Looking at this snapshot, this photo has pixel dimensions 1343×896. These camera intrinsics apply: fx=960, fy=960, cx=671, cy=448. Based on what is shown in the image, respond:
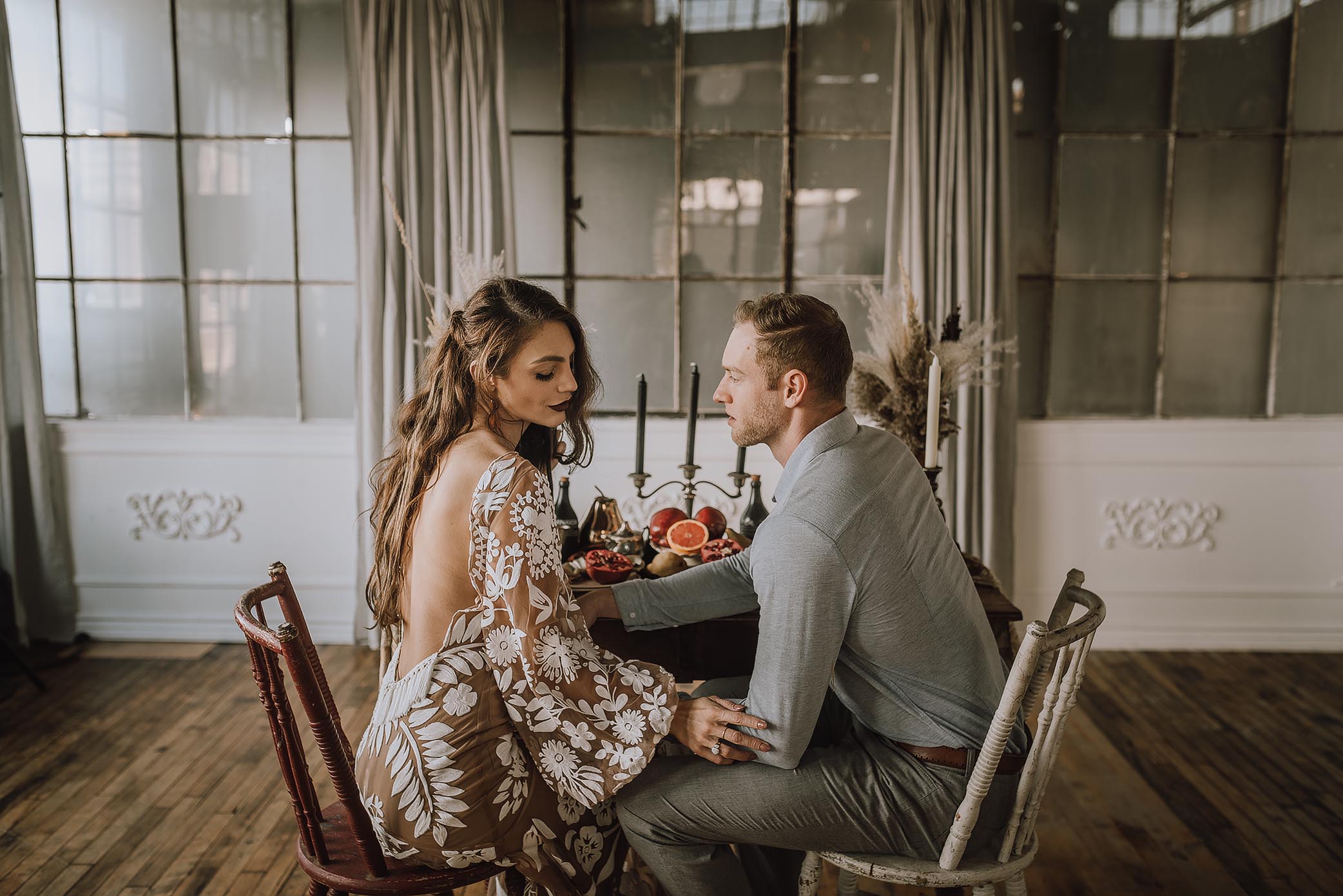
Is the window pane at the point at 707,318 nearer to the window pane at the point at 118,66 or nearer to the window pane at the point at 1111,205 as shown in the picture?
the window pane at the point at 1111,205

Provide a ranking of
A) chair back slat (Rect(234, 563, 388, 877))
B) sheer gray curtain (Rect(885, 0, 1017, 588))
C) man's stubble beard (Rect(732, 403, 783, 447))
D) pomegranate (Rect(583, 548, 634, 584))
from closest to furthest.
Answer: chair back slat (Rect(234, 563, 388, 877)), man's stubble beard (Rect(732, 403, 783, 447)), pomegranate (Rect(583, 548, 634, 584)), sheer gray curtain (Rect(885, 0, 1017, 588))

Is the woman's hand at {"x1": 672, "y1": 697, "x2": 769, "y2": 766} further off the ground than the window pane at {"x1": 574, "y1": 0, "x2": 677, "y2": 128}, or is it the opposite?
the window pane at {"x1": 574, "y1": 0, "x2": 677, "y2": 128}

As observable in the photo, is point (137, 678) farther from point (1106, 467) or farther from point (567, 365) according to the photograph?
point (1106, 467)

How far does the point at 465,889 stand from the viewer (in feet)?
7.14

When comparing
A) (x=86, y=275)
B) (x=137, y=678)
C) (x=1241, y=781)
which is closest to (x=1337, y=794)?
(x=1241, y=781)

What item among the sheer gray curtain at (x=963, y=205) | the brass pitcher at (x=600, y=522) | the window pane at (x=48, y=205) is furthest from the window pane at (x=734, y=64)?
the window pane at (x=48, y=205)

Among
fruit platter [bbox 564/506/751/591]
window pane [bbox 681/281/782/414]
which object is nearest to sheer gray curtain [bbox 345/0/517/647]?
window pane [bbox 681/281/782/414]

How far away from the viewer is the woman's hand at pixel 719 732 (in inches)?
54.4

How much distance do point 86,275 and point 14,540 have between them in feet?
3.38

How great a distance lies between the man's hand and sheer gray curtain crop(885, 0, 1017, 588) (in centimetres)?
213

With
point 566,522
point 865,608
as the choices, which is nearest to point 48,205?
point 566,522

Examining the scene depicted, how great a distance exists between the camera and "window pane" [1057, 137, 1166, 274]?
141 inches

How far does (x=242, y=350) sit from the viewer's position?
147 inches

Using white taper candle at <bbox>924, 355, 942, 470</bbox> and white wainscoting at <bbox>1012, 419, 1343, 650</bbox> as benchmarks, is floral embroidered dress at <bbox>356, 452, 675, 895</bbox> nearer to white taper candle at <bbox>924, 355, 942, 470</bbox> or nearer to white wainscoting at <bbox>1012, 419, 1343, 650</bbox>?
white taper candle at <bbox>924, 355, 942, 470</bbox>
